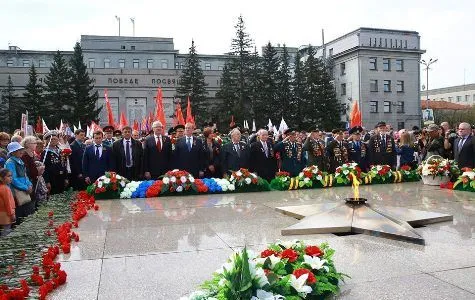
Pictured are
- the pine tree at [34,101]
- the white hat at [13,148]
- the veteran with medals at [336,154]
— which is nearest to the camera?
the white hat at [13,148]

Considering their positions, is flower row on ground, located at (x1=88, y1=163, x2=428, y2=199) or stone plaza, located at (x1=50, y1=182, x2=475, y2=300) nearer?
stone plaza, located at (x1=50, y1=182, x2=475, y2=300)

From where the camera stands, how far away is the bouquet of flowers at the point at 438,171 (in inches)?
362

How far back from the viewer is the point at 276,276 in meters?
3.09

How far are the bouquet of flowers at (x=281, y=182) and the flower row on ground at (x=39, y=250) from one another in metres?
3.65

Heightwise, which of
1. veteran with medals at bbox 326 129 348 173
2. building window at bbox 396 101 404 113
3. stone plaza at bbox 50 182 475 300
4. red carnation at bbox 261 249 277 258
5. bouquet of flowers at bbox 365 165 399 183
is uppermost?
building window at bbox 396 101 404 113

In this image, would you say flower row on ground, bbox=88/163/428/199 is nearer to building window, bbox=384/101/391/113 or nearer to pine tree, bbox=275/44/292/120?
pine tree, bbox=275/44/292/120

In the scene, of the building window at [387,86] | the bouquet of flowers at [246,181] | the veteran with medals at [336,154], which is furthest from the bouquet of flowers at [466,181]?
the building window at [387,86]

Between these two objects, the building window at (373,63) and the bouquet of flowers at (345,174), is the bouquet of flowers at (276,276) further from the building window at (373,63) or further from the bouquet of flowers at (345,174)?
the building window at (373,63)

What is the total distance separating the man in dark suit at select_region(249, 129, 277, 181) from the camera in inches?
393

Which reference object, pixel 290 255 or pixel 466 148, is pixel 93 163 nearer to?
pixel 290 255

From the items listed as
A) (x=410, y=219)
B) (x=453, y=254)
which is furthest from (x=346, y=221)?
(x=453, y=254)

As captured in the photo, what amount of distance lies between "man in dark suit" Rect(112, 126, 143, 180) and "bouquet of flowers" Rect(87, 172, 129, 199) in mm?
955

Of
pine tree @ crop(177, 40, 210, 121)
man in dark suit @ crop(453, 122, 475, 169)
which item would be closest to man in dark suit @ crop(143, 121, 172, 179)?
man in dark suit @ crop(453, 122, 475, 169)

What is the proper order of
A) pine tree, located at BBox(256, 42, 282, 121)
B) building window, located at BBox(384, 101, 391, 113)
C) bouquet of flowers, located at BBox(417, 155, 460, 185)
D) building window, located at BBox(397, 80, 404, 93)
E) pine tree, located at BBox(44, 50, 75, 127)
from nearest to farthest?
bouquet of flowers, located at BBox(417, 155, 460, 185) < pine tree, located at BBox(44, 50, 75, 127) < pine tree, located at BBox(256, 42, 282, 121) < building window, located at BBox(384, 101, 391, 113) < building window, located at BBox(397, 80, 404, 93)
